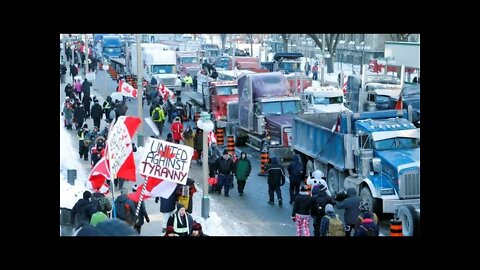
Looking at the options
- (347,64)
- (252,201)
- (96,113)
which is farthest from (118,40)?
(252,201)

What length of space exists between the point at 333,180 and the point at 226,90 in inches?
479

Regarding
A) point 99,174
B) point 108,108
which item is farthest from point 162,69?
point 99,174

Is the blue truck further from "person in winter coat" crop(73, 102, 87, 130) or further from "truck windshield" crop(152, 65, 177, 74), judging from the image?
"truck windshield" crop(152, 65, 177, 74)

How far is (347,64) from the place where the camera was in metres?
66.9

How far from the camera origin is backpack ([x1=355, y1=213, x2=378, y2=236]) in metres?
13.4

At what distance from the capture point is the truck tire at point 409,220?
15648 millimetres

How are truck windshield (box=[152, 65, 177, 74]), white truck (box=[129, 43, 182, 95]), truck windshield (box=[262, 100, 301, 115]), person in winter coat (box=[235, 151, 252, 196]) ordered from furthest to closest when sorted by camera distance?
truck windshield (box=[152, 65, 177, 74])
white truck (box=[129, 43, 182, 95])
truck windshield (box=[262, 100, 301, 115])
person in winter coat (box=[235, 151, 252, 196])

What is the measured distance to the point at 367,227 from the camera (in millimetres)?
13422

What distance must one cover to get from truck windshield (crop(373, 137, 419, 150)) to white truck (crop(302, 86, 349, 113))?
406 inches

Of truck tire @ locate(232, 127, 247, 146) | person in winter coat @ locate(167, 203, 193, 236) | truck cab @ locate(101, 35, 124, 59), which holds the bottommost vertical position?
person in winter coat @ locate(167, 203, 193, 236)

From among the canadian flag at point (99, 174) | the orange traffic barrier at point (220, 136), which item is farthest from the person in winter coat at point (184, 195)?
the orange traffic barrier at point (220, 136)

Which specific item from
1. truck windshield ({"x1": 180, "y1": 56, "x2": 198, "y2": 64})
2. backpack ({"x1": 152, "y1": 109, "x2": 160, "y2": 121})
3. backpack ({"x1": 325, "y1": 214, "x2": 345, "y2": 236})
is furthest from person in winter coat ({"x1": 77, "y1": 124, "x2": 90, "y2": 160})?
truck windshield ({"x1": 180, "y1": 56, "x2": 198, "y2": 64})
